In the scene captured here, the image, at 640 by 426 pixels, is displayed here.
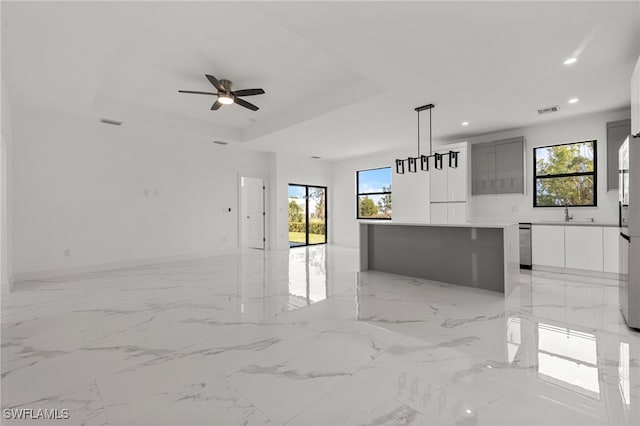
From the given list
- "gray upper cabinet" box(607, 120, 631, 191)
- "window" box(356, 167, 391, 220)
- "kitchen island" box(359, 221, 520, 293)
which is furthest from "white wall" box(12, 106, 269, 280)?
"gray upper cabinet" box(607, 120, 631, 191)

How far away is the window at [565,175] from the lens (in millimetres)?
5184

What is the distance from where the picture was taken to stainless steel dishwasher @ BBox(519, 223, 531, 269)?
525 cm

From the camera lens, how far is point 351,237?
9094 millimetres

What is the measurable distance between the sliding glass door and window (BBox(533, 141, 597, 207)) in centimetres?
557

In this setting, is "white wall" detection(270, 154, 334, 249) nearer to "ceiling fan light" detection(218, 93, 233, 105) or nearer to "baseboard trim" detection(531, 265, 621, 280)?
"ceiling fan light" detection(218, 93, 233, 105)

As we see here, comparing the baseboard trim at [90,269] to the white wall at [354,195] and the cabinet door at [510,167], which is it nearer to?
the white wall at [354,195]

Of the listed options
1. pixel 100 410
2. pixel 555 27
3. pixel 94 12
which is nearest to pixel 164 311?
pixel 100 410

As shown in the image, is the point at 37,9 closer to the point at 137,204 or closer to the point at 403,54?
the point at 403,54

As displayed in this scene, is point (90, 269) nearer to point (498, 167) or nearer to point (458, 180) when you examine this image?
point (458, 180)

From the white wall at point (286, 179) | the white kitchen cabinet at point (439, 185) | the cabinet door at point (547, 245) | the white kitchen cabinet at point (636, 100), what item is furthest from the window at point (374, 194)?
the white kitchen cabinet at point (636, 100)

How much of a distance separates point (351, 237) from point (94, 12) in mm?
7568

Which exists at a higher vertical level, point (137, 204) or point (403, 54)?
point (403, 54)

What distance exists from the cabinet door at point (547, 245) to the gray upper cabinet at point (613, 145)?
1075 millimetres

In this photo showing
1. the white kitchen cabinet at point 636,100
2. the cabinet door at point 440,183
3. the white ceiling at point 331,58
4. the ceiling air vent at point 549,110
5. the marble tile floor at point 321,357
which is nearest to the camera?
the marble tile floor at point 321,357
